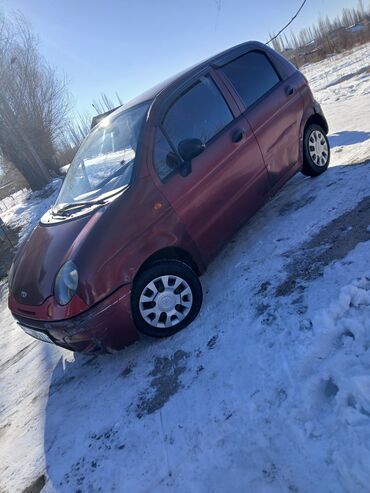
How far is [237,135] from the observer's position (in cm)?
373

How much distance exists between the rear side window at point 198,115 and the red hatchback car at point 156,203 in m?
0.01

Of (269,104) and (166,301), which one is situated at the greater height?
(269,104)

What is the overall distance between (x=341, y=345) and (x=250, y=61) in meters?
3.40

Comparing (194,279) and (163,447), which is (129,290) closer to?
(194,279)

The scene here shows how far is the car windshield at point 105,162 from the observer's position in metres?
3.38

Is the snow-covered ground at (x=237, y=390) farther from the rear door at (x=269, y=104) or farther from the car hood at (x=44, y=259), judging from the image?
the car hood at (x=44, y=259)

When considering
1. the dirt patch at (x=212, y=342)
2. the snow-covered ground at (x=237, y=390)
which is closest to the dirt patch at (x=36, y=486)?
the snow-covered ground at (x=237, y=390)

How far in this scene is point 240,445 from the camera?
2.08m

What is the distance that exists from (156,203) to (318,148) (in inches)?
109

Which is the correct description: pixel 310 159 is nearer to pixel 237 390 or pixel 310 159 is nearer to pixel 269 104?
pixel 269 104

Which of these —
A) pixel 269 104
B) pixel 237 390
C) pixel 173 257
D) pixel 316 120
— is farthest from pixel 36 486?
pixel 316 120

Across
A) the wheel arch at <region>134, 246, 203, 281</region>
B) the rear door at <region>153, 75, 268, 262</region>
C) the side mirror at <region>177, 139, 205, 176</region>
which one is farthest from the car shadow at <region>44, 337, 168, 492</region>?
the side mirror at <region>177, 139, 205, 176</region>

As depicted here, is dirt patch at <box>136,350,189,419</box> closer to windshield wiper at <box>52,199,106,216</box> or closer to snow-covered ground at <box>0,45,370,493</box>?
snow-covered ground at <box>0,45,370,493</box>

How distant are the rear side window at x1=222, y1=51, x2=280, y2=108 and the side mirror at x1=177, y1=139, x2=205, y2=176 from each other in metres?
1.08
